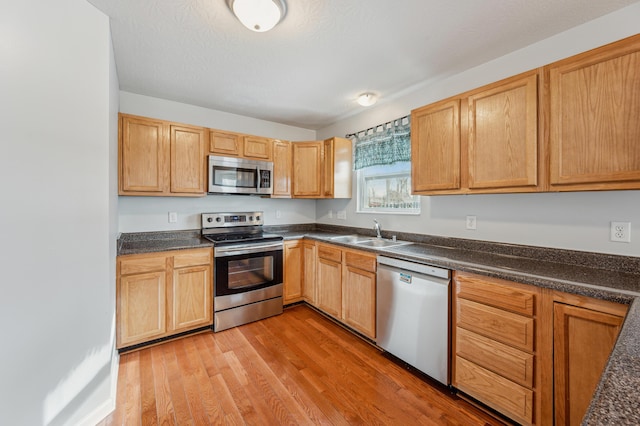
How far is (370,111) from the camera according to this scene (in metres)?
3.23

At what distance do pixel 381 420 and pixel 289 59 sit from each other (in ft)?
8.70

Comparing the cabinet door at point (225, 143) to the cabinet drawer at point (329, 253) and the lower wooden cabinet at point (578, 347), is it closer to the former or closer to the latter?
the cabinet drawer at point (329, 253)

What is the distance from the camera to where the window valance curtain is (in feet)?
9.02

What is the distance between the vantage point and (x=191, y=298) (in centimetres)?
258

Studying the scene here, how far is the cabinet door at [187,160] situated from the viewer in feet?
9.00

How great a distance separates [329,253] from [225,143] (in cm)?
175

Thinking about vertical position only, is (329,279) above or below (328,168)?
below

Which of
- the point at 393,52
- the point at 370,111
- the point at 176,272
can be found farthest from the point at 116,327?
the point at 370,111

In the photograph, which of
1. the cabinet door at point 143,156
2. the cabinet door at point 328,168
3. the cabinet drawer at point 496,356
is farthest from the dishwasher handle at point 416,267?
the cabinet door at point 143,156

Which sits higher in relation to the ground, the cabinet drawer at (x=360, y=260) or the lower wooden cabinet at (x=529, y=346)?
the cabinet drawer at (x=360, y=260)

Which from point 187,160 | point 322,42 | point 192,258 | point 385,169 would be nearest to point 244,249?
point 192,258

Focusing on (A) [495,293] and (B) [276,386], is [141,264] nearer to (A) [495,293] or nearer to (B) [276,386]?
(B) [276,386]

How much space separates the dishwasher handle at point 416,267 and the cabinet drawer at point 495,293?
88 mm

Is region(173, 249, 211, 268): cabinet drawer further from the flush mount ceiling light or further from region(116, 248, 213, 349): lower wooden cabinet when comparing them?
the flush mount ceiling light
